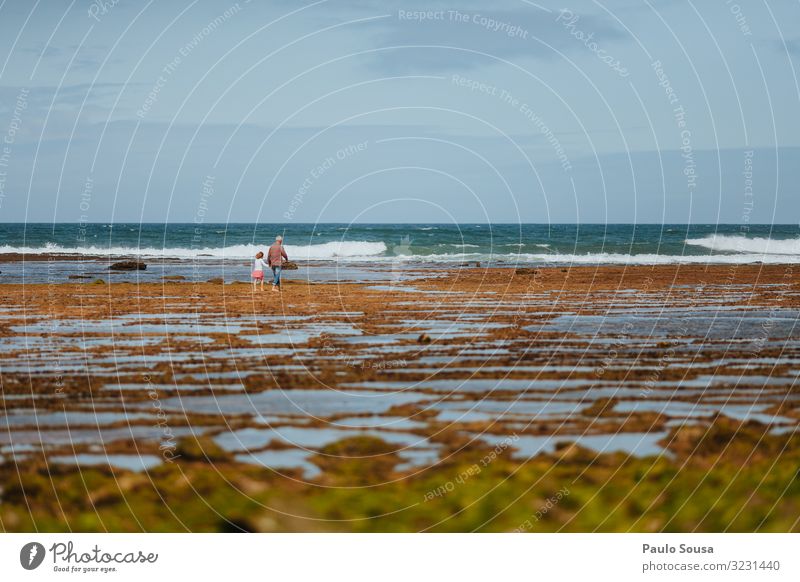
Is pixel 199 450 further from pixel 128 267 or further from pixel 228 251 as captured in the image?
pixel 228 251

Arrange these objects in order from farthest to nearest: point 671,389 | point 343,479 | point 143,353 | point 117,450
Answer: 1. point 143,353
2. point 671,389
3. point 117,450
4. point 343,479

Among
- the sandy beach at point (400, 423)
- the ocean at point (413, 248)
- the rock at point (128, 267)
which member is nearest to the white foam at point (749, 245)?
the ocean at point (413, 248)

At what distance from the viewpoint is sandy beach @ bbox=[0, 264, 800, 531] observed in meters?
8.66

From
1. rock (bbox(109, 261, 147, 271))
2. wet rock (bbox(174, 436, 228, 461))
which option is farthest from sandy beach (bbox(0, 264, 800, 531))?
rock (bbox(109, 261, 147, 271))

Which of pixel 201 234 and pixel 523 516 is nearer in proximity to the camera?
pixel 523 516

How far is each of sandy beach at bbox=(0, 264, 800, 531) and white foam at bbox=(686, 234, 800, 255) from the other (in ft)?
239

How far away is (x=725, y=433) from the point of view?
11.6 m

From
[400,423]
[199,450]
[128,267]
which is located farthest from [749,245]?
[199,450]

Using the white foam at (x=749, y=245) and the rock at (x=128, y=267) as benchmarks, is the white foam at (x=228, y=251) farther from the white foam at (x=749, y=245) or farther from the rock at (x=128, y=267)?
the white foam at (x=749, y=245)

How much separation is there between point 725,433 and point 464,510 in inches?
177

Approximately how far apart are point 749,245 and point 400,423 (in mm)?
94229

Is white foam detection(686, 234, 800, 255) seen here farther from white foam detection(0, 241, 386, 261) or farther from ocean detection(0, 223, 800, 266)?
white foam detection(0, 241, 386, 261)

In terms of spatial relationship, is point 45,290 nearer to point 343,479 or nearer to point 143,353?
point 143,353
